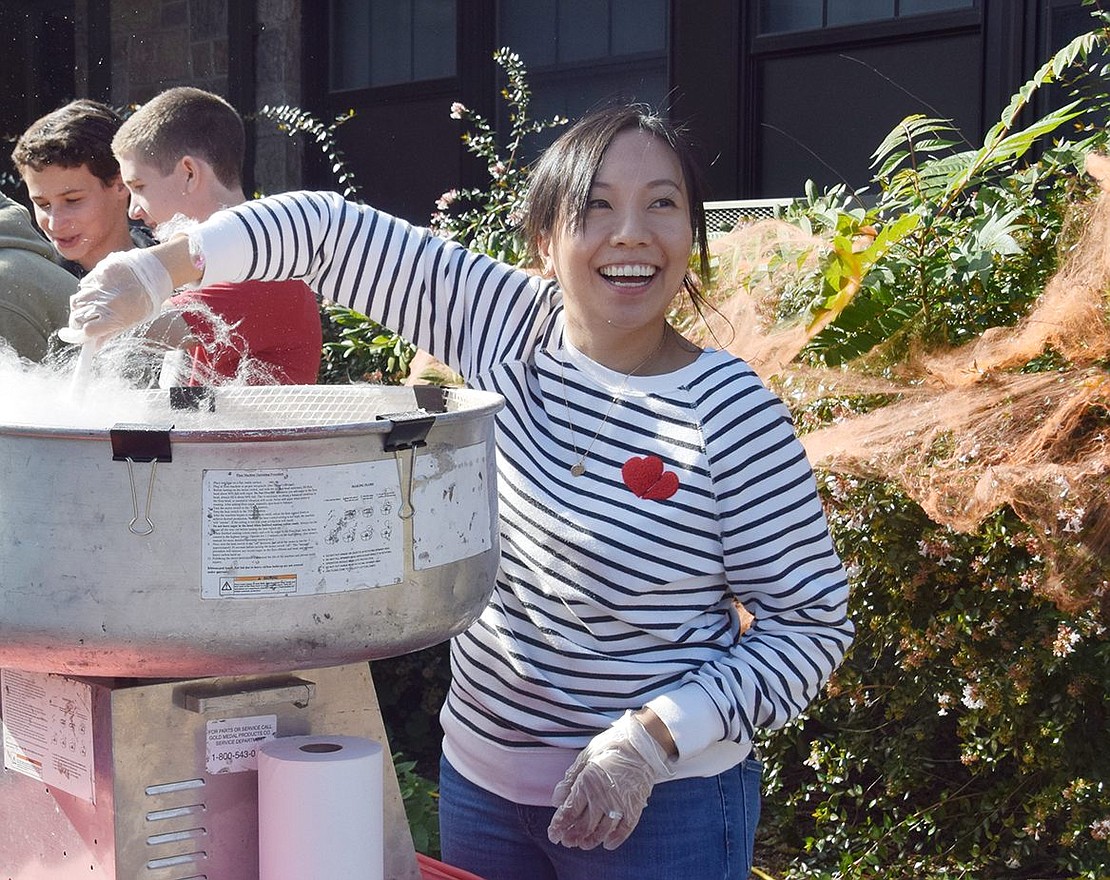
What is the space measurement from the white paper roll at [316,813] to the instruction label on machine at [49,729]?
0.20 meters

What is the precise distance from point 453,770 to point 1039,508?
1.23 metres

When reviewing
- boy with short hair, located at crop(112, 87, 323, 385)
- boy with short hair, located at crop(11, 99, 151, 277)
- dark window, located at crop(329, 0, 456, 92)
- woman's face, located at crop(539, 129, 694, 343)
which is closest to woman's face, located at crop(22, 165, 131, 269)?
boy with short hair, located at crop(11, 99, 151, 277)

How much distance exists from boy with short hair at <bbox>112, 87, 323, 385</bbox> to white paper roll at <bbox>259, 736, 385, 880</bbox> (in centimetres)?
107

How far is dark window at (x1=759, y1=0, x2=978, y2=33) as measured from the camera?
5.07 m

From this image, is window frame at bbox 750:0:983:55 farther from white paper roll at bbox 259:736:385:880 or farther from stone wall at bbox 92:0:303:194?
white paper roll at bbox 259:736:385:880

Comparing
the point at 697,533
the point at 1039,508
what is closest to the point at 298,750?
the point at 697,533

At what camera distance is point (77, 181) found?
341 centimetres

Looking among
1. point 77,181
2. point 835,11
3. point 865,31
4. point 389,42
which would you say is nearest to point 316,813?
point 77,181

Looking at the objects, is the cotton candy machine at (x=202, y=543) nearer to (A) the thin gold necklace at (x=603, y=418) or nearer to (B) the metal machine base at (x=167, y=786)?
(B) the metal machine base at (x=167, y=786)

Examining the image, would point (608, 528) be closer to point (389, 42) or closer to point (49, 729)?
point (49, 729)

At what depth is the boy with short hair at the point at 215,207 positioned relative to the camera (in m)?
2.54

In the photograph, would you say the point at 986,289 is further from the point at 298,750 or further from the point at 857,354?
the point at 298,750

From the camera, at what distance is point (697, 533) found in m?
1.83

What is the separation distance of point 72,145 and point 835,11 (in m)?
3.13
